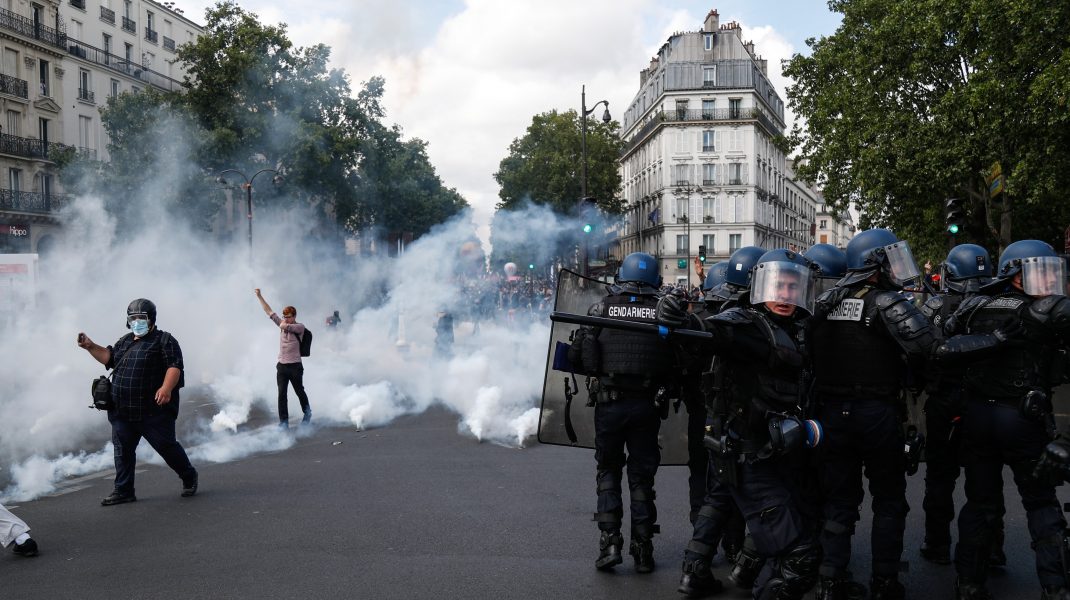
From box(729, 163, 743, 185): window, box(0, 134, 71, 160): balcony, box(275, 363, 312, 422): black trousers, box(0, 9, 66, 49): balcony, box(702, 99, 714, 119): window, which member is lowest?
box(275, 363, 312, 422): black trousers

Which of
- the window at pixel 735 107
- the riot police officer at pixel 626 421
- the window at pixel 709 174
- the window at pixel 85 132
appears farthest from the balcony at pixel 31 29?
the window at pixel 735 107

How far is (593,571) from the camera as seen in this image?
4.91m

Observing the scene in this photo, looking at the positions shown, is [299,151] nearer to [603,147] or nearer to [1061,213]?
[603,147]

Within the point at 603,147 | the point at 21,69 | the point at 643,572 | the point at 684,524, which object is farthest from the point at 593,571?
the point at 603,147

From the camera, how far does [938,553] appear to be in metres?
5.11

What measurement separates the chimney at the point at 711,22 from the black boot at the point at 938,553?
6508 centimetres

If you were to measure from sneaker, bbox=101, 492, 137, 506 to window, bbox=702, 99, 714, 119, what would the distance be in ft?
→ 200

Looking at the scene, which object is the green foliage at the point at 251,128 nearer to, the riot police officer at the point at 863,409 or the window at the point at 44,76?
the window at the point at 44,76

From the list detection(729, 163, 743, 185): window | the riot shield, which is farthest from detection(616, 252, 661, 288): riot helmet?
detection(729, 163, 743, 185): window

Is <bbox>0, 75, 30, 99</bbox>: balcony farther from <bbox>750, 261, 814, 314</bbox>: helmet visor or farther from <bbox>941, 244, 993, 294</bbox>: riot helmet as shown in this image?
<bbox>750, 261, 814, 314</bbox>: helmet visor

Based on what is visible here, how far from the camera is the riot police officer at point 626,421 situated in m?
4.88

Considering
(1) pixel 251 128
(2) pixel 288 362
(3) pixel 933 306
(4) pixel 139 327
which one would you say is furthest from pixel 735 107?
(4) pixel 139 327

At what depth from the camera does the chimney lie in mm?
65438

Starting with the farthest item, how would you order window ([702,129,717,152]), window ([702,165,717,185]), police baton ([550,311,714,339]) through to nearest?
window ([702,129,717,152]) < window ([702,165,717,185]) < police baton ([550,311,714,339])
